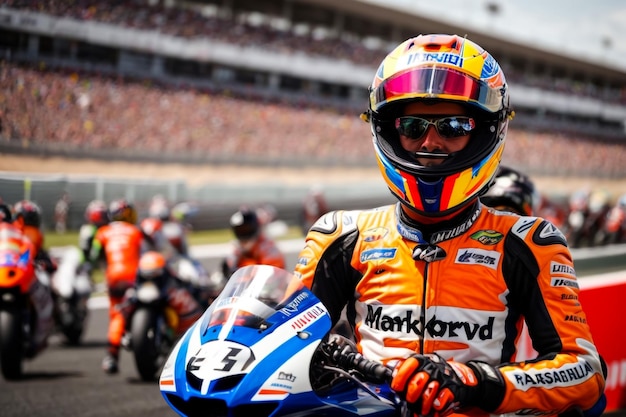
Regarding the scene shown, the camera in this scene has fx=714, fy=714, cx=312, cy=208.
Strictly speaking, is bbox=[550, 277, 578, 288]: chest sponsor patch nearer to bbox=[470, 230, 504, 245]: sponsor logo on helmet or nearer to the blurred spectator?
bbox=[470, 230, 504, 245]: sponsor logo on helmet

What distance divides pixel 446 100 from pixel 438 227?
42 cm

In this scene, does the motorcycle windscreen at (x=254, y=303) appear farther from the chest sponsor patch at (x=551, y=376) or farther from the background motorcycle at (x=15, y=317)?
the background motorcycle at (x=15, y=317)

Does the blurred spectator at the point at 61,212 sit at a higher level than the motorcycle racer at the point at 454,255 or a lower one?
lower

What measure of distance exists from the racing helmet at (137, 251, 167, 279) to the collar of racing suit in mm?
5095

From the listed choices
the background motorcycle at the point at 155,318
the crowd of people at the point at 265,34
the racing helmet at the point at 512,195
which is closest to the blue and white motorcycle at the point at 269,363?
the racing helmet at the point at 512,195

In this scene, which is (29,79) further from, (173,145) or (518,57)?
(518,57)

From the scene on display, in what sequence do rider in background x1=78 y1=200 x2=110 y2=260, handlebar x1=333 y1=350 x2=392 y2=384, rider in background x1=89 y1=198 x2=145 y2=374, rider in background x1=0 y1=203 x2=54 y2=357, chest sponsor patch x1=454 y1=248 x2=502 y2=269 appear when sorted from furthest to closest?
1. rider in background x1=78 y1=200 x2=110 y2=260
2. rider in background x1=89 y1=198 x2=145 y2=374
3. rider in background x1=0 y1=203 x2=54 y2=357
4. chest sponsor patch x1=454 y1=248 x2=502 y2=269
5. handlebar x1=333 y1=350 x2=392 y2=384

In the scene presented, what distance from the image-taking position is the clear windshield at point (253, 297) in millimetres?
1797

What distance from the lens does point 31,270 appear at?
657 cm

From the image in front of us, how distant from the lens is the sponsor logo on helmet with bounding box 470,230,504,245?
7.54ft

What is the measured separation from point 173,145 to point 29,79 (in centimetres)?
1411

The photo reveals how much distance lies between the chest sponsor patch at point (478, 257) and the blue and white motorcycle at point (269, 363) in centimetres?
50

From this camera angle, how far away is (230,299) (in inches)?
75.0

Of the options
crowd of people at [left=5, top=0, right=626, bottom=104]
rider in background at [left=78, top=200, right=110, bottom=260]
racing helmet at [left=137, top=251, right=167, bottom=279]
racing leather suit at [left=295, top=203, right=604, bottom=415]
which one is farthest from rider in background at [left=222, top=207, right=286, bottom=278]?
crowd of people at [left=5, top=0, right=626, bottom=104]
